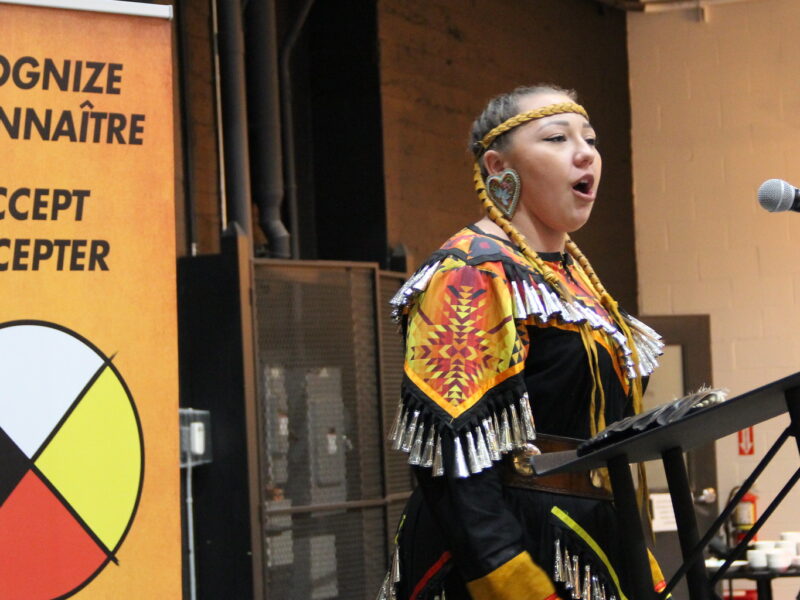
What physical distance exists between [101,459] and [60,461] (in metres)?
0.07

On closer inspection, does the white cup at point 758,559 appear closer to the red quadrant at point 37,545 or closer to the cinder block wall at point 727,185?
the cinder block wall at point 727,185

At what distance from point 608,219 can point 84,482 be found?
5106mm

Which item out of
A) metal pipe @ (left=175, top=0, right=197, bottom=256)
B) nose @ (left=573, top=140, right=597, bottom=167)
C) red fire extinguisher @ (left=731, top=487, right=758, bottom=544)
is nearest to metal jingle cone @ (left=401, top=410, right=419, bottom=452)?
nose @ (left=573, top=140, right=597, bottom=167)

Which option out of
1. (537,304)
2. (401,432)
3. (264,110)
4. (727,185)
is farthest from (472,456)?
(727,185)

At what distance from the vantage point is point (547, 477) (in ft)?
5.48

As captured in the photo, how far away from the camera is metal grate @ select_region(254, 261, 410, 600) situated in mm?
4262

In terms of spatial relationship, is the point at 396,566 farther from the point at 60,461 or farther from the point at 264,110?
the point at 264,110

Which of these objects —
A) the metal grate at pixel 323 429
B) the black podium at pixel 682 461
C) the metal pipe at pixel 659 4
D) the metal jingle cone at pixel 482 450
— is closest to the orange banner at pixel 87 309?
the metal jingle cone at pixel 482 450

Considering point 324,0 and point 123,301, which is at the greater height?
point 324,0

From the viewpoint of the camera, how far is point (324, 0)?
527 cm

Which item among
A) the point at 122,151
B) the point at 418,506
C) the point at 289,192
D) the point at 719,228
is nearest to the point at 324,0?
the point at 289,192

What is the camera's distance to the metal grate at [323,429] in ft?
14.0

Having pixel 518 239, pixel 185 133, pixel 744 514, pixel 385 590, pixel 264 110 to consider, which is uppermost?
pixel 264 110

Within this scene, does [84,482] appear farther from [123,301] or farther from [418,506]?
[418,506]
